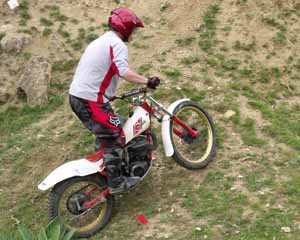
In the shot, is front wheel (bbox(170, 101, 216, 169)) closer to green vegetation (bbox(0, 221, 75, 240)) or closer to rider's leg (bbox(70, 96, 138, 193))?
rider's leg (bbox(70, 96, 138, 193))

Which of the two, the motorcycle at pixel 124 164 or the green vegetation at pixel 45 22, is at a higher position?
the green vegetation at pixel 45 22

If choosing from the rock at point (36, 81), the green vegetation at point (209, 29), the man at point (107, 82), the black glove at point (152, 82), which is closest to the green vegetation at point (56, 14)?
the rock at point (36, 81)

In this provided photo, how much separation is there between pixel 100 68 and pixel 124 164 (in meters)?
1.15

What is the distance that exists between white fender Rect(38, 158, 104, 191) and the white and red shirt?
0.70m

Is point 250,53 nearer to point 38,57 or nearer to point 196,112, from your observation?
point 196,112

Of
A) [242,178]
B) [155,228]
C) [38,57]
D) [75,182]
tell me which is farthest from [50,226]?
[38,57]

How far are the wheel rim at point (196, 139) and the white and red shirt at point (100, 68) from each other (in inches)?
47.9

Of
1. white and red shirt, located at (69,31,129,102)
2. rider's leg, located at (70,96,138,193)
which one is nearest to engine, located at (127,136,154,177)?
rider's leg, located at (70,96,138,193)

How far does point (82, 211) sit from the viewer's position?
670cm

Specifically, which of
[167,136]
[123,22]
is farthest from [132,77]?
[167,136]

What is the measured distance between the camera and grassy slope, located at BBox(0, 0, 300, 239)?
648cm

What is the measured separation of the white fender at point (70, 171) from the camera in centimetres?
641

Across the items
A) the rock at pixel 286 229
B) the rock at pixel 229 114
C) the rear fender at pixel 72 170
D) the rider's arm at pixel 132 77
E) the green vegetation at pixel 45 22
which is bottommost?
the rock at pixel 286 229

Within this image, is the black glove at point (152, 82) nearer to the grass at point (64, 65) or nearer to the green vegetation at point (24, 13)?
the grass at point (64, 65)
